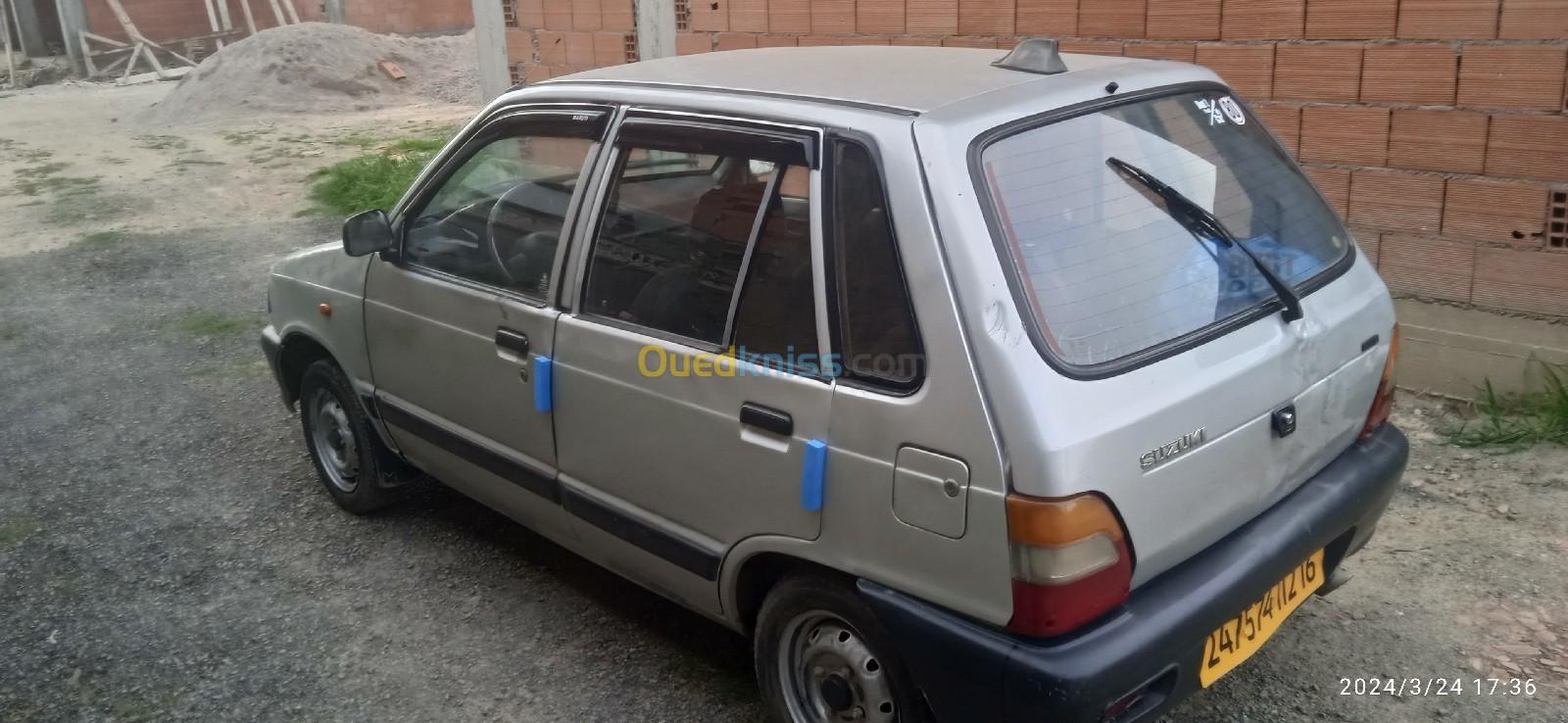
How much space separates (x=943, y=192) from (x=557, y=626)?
200cm

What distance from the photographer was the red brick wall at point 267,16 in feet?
67.6

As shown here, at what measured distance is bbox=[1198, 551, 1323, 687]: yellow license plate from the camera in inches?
103

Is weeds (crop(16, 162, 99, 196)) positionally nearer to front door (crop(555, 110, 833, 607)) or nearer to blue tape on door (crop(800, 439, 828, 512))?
front door (crop(555, 110, 833, 607))

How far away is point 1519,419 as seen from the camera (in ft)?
14.9

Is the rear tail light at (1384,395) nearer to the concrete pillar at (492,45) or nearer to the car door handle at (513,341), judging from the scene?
the car door handle at (513,341)

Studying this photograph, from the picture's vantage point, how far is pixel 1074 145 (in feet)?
8.82

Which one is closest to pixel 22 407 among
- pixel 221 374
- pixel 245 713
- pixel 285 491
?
pixel 221 374

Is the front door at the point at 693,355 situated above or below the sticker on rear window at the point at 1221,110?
below

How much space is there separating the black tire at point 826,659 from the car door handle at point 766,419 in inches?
13.7

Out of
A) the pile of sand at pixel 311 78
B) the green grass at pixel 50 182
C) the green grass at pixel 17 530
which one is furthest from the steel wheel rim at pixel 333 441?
the pile of sand at pixel 311 78

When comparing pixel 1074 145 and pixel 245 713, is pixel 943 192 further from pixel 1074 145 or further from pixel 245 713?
pixel 245 713

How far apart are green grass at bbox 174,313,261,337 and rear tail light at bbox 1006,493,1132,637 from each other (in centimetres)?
579

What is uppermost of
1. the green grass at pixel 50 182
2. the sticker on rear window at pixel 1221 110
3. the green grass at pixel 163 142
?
the sticker on rear window at pixel 1221 110

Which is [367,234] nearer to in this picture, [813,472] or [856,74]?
[856,74]
